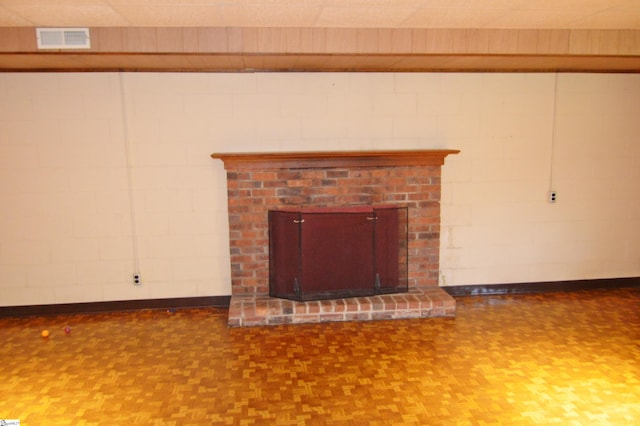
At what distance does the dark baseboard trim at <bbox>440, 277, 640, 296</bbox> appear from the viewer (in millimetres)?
4992

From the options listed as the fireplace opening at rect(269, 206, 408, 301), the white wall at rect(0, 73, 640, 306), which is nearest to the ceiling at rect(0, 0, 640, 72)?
the white wall at rect(0, 73, 640, 306)

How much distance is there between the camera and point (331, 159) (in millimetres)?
4508

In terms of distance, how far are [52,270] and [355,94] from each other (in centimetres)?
317

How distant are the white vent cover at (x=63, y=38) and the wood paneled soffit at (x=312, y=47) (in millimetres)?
49

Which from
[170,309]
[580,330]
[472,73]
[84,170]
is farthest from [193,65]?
[580,330]

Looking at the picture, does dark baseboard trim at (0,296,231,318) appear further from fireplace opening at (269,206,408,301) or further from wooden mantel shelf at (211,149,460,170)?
wooden mantel shelf at (211,149,460,170)

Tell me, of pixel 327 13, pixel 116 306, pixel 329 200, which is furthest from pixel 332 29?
pixel 116 306

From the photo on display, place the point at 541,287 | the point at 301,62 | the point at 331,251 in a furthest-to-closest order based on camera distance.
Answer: the point at 541,287
the point at 331,251
the point at 301,62

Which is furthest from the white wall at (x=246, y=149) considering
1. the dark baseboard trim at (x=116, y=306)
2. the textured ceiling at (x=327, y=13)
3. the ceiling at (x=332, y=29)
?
the textured ceiling at (x=327, y=13)

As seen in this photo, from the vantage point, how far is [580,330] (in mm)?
4094

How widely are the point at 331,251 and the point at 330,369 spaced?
1257mm

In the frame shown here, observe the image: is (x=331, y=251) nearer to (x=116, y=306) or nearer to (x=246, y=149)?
(x=246, y=149)

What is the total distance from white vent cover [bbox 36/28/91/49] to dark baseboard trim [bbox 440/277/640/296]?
3.76 metres

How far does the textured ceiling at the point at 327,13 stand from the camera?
292 cm
